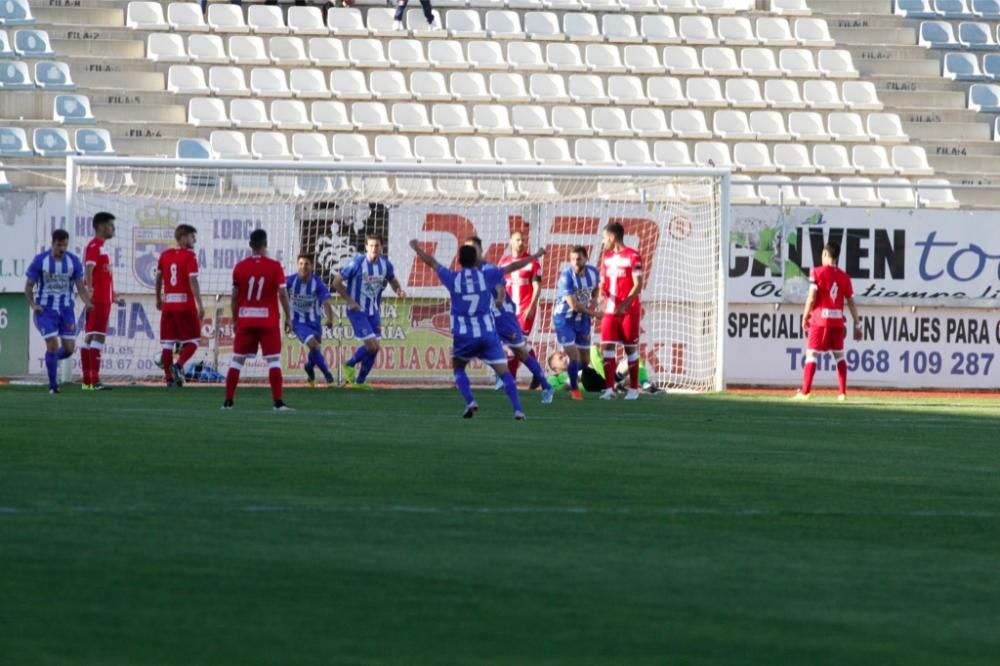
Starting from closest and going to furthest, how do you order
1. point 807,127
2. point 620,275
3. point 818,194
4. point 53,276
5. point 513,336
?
1. point 513,336
2. point 53,276
3. point 620,275
4. point 818,194
5. point 807,127

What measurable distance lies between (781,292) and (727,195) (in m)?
2.31

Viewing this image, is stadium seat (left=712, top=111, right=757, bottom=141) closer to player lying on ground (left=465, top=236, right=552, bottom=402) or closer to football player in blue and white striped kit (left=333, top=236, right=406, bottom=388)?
football player in blue and white striped kit (left=333, top=236, right=406, bottom=388)

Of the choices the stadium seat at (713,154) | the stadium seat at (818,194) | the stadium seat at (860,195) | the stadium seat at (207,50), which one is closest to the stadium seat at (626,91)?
the stadium seat at (713,154)

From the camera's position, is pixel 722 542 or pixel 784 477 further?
pixel 784 477

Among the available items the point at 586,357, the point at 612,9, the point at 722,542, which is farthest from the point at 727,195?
the point at 722,542

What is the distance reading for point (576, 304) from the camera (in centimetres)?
2016

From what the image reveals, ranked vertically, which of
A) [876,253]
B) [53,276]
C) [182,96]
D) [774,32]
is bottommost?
[53,276]

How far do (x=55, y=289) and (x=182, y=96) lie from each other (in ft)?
26.0

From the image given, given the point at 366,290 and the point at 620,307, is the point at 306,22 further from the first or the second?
the point at 620,307

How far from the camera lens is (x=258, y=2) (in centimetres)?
2883

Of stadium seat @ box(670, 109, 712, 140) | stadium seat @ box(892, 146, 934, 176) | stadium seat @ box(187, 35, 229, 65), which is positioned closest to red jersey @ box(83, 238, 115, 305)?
stadium seat @ box(187, 35, 229, 65)

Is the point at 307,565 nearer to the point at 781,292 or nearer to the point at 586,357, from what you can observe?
the point at 586,357

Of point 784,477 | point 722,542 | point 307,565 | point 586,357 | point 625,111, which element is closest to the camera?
point 307,565

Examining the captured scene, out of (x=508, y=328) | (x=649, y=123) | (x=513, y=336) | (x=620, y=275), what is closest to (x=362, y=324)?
(x=508, y=328)
